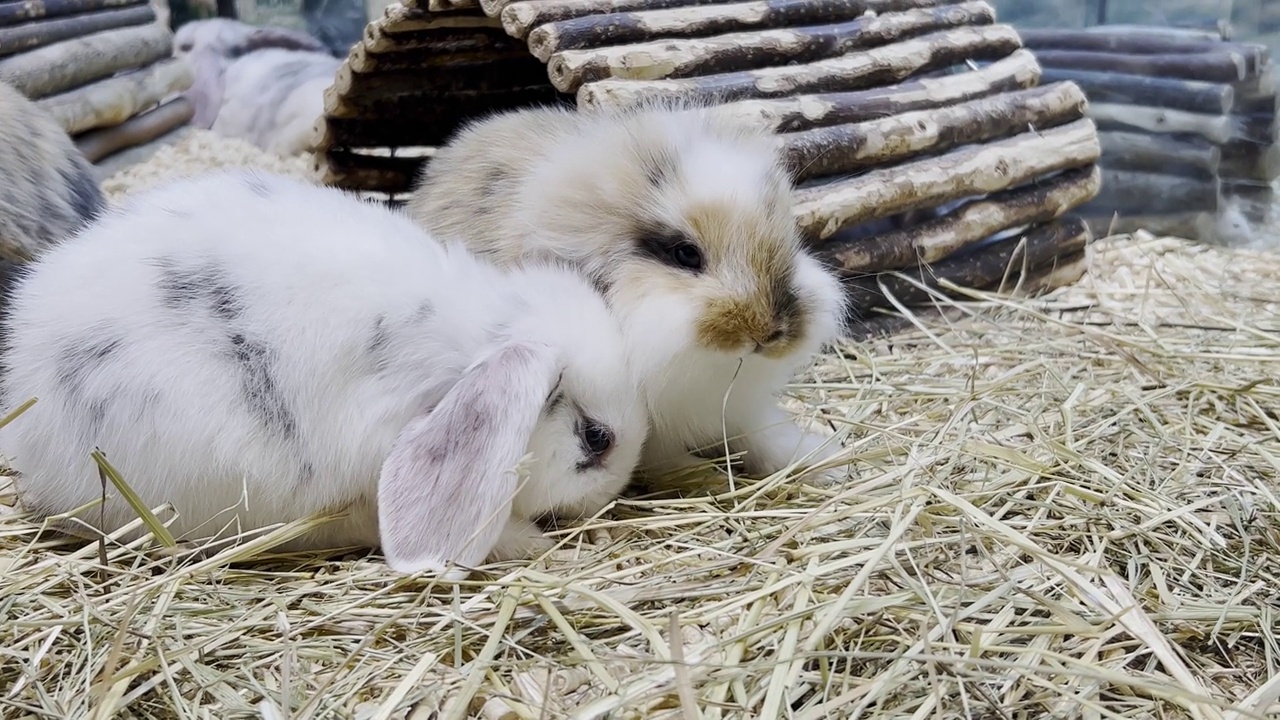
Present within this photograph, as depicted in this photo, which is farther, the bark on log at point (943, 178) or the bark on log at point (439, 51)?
the bark on log at point (439, 51)

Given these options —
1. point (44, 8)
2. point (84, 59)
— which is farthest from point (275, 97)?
point (44, 8)

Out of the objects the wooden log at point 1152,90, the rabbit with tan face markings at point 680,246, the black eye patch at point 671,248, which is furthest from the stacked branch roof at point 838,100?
the wooden log at point 1152,90

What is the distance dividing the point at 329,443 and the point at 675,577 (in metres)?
0.70

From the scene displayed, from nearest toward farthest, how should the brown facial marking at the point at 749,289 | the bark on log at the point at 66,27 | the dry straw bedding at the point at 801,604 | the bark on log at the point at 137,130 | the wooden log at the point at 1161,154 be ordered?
the dry straw bedding at the point at 801,604 < the brown facial marking at the point at 749,289 < the bark on log at the point at 66,27 < the wooden log at the point at 1161,154 < the bark on log at the point at 137,130

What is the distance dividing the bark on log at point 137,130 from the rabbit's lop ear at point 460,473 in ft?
12.1

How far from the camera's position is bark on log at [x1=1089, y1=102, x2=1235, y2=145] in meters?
4.46

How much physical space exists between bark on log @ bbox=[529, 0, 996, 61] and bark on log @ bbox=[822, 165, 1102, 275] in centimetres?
62

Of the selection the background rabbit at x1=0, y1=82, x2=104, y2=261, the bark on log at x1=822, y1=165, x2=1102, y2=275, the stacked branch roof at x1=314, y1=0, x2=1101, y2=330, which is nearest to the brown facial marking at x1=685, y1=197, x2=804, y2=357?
the stacked branch roof at x1=314, y1=0, x2=1101, y2=330

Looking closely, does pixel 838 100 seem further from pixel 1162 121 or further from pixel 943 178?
pixel 1162 121

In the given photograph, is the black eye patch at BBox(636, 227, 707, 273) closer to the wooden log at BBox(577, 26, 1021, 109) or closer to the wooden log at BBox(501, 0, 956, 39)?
the wooden log at BBox(577, 26, 1021, 109)

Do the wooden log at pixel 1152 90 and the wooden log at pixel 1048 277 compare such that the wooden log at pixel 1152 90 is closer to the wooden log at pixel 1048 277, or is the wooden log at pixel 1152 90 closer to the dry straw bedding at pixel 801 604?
the wooden log at pixel 1048 277

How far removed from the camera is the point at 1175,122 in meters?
4.55

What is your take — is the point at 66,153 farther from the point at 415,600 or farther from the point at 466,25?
the point at 415,600

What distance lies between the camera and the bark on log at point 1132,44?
14.4 ft
